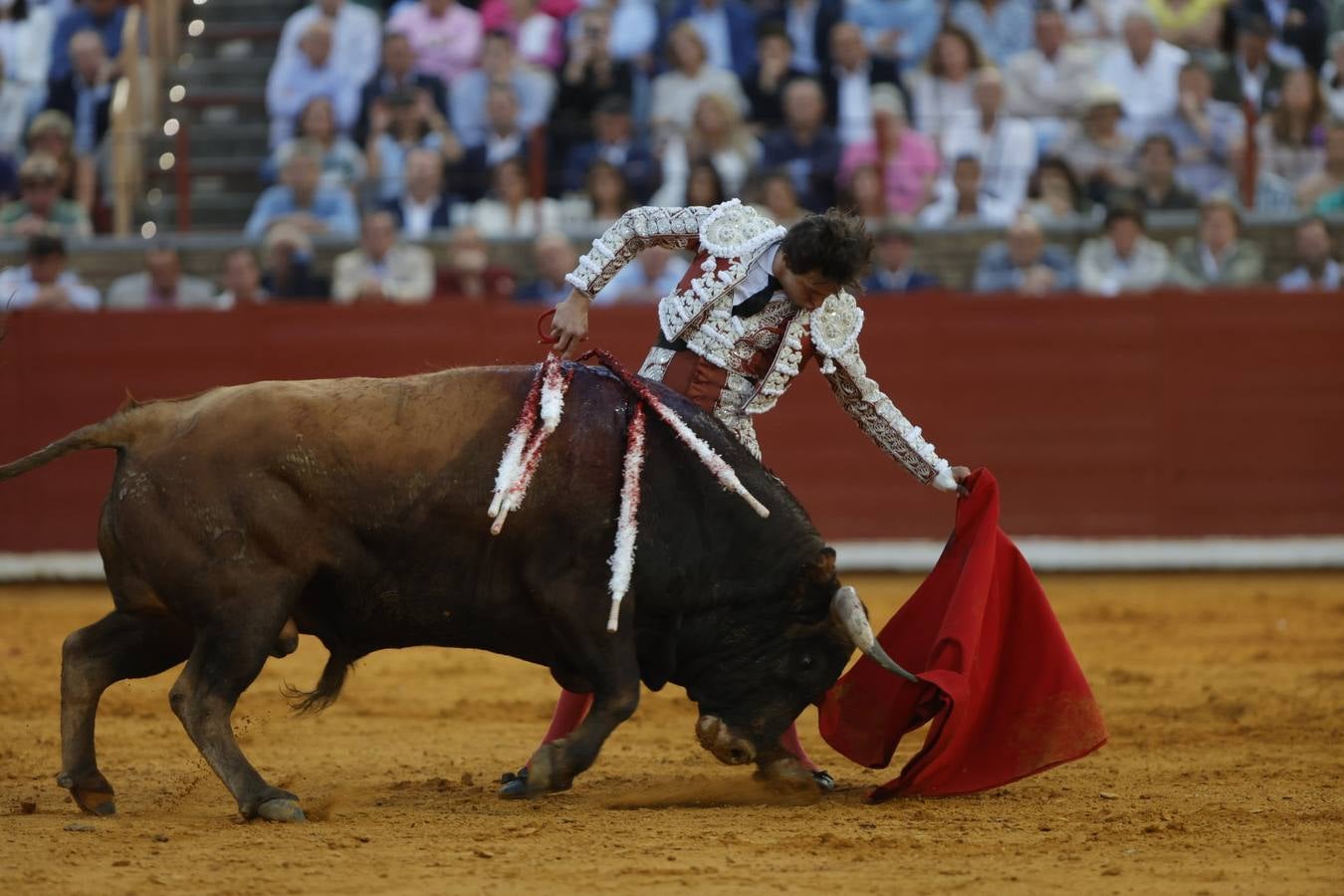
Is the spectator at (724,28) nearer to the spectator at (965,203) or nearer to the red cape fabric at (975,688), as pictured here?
the spectator at (965,203)

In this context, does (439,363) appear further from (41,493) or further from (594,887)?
(594,887)

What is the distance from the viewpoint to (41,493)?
9.03 meters

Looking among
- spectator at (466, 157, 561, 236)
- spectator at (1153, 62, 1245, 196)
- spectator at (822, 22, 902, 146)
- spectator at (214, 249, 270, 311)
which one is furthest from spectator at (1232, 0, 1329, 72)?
spectator at (214, 249, 270, 311)


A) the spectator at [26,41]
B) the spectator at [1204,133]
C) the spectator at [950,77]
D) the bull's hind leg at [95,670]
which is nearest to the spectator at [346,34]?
the spectator at [26,41]

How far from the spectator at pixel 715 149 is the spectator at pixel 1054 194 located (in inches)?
55.1

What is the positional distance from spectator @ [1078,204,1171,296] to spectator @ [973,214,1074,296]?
0.39ft

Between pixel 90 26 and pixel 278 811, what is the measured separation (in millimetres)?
8140

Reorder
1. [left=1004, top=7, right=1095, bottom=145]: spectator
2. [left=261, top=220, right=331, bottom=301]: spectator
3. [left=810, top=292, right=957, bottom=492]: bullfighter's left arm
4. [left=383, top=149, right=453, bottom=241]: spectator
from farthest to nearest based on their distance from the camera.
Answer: [left=1004, top=7, right=1095, bottom=145]: spectator
[left=383, top=149, right=453, bottom=241]: spectator
[left=261, top=220, right=331, bottom=301]: spectator
[left=810, top=292, right=957, bottom=492]: bullfighter's left arm

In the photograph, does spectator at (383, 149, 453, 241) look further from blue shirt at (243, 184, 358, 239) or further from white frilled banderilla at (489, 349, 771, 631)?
white frilled banderilla at (489, 349, 771, 631)

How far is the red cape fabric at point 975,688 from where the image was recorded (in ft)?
13.8

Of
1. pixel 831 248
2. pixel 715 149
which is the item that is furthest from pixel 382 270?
pixel 831 248

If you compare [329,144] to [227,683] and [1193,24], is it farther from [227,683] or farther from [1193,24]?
[227,683]

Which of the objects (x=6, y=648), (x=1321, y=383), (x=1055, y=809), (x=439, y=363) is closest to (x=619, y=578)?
(x=1055, y=809)

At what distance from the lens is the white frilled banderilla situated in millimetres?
3945
